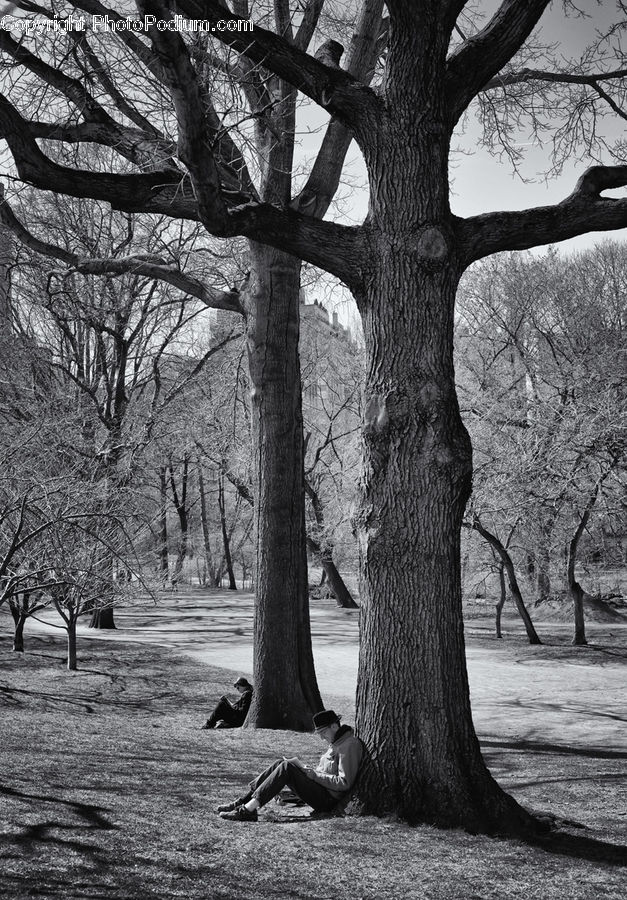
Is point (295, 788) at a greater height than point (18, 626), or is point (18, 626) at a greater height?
point (18, 626)

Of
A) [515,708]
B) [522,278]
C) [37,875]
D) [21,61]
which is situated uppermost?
[522,278]

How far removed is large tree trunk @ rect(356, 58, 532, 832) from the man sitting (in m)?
0.12

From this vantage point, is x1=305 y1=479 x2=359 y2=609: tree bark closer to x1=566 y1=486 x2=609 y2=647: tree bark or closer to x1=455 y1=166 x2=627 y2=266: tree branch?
x1=566 y1=486 x2=609 y2=647: tree bark

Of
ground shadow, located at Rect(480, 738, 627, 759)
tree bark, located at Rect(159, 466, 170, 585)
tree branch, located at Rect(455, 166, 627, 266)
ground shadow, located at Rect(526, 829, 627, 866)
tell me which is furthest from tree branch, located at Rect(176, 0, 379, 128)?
tree bark, located at Rect(159, 466, 170, 585)

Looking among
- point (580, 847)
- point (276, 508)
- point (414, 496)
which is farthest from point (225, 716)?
point (580, 847)

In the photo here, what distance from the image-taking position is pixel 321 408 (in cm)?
3534

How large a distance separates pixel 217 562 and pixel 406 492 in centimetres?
4586

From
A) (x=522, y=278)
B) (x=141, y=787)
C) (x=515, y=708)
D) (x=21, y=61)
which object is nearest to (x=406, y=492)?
(x=141, y=787)

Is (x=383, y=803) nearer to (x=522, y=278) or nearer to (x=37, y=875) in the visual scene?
(x=37, y=875)

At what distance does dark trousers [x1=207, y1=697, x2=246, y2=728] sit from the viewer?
1070cm

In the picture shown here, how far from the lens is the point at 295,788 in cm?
610

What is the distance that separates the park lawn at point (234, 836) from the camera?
4.22 metres

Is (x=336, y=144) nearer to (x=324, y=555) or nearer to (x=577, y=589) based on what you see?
(x=577, y=589)

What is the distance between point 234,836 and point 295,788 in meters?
0.88
